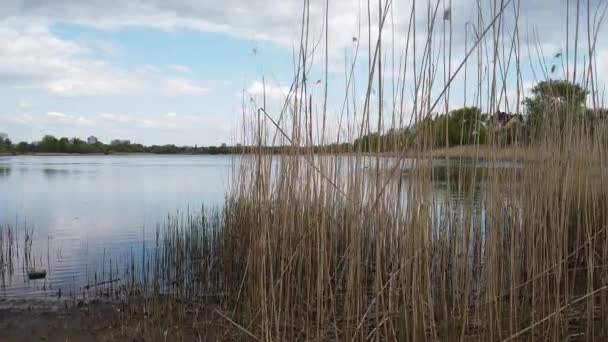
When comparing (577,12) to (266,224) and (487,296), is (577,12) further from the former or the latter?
(266,224)

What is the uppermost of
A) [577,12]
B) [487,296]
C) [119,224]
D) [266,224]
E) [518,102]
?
[577,12]

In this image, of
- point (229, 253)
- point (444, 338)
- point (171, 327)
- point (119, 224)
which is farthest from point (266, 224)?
point (119, 224)

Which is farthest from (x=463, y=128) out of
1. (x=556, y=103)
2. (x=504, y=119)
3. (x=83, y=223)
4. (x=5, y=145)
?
(x=5, y=145)

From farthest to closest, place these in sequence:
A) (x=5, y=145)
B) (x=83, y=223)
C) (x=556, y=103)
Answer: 1. (x=5, y=145)
2. (x=83, y=223)
3. (x=556, y=103)

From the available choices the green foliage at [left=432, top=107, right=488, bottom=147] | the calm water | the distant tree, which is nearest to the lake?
the calm water

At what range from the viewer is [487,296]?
1.92 meters

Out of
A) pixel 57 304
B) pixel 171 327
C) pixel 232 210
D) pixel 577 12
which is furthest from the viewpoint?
pixel 232 210

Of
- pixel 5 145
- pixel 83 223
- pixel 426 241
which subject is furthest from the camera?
pixel 5 145

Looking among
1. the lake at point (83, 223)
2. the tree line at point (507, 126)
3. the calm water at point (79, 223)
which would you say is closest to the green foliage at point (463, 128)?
the tree line at point (507, 126)

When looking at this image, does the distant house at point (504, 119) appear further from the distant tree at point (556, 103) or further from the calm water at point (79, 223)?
the calm water at point (79, 223)

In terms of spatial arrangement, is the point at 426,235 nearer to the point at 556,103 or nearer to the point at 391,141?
the point at 391,141

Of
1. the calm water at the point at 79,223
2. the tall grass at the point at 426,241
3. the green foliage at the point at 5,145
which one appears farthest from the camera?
the green foliage at the point at 5,145

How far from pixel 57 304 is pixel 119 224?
4498mm

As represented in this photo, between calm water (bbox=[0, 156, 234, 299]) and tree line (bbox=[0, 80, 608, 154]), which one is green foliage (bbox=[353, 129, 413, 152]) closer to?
tree line (bbox=[0, 80, 608, 154])
